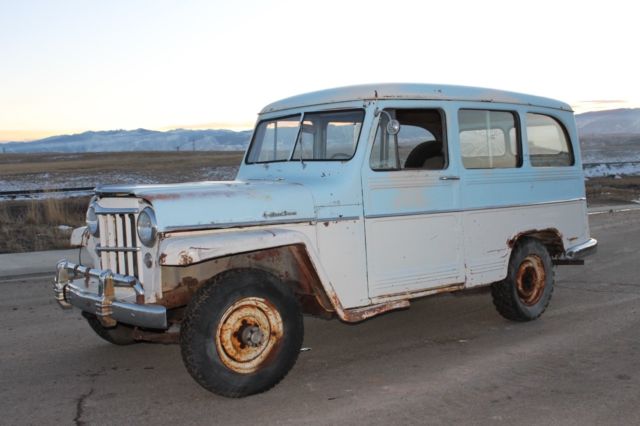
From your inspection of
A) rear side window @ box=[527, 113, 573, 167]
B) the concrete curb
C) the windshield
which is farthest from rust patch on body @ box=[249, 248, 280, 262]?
the concrete curb

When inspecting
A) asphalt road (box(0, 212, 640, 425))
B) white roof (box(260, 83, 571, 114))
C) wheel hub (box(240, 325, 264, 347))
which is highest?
white roof (box(260, 83, 571, 114))

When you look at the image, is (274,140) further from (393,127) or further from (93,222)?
(93,222)

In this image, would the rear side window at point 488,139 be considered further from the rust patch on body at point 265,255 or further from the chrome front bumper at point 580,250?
the rust patch on body at point 265,255

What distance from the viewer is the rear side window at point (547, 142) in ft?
23.1

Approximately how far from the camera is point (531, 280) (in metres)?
7.04

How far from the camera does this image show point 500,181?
6578 mm

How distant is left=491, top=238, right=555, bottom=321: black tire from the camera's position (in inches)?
267

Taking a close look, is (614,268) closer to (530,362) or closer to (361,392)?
(530,362)

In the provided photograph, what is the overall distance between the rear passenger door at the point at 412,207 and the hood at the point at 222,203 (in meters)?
0.66

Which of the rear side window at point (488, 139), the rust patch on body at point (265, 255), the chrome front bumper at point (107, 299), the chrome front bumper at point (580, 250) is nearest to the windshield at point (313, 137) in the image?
the rust patch on body at point (265, 255)

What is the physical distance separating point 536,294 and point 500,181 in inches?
51.1

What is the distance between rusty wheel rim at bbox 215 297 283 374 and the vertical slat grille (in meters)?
0.73

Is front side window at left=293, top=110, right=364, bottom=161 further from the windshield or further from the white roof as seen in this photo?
the white roof

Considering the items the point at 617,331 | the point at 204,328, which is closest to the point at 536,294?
the point at 617,331
